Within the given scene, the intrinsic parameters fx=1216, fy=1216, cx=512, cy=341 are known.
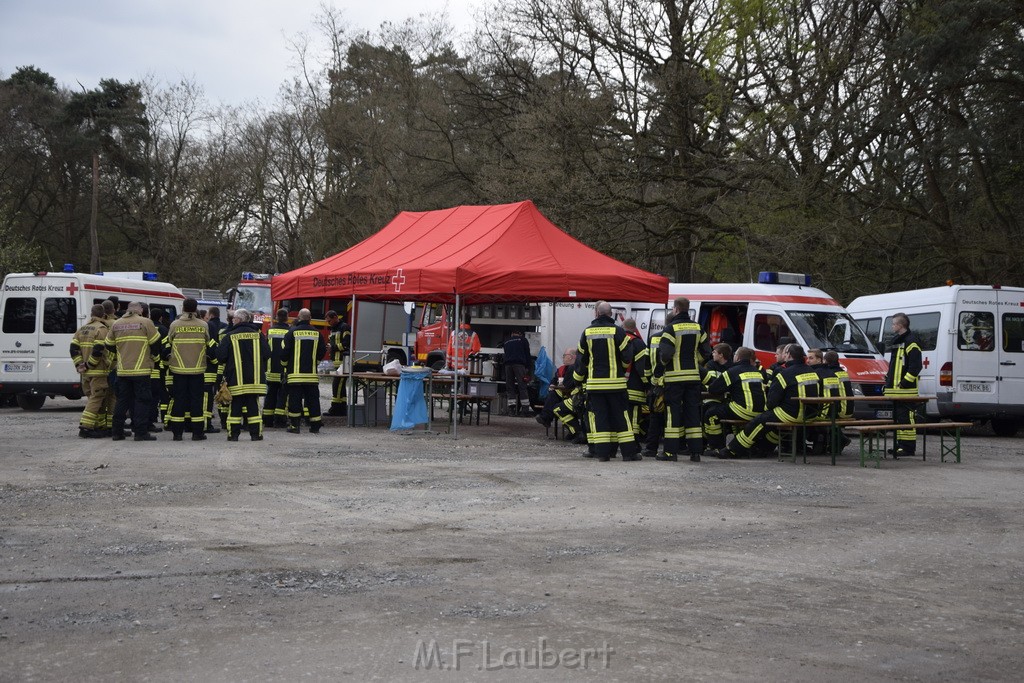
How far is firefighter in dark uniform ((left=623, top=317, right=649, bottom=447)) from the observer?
14.3m

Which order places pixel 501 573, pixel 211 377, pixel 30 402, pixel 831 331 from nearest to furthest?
pixel 501 573 → pixel 211 377 → pixel 831 331 → pixel 30 402

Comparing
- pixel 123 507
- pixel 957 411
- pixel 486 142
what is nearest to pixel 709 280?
pixel 486 142

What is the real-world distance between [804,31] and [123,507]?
19.4 meters

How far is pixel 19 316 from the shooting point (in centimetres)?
2145

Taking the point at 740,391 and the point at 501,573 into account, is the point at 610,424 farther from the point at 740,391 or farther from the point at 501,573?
the point at 501,573

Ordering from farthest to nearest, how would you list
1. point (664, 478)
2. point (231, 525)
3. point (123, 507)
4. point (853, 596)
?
1. point (664, 478)
2. point (123, 507)
3. point (231, 525)
4. point (853, 596)

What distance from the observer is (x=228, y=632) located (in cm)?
599

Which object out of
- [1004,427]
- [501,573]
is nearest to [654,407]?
[501,573]

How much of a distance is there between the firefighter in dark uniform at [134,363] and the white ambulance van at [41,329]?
5698 mm

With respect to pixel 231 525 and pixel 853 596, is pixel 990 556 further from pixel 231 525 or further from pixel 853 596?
pixel 231 525

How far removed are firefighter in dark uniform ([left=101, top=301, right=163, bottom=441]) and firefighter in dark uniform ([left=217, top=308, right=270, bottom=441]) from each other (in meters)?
0.90

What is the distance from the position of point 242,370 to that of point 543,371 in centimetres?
618

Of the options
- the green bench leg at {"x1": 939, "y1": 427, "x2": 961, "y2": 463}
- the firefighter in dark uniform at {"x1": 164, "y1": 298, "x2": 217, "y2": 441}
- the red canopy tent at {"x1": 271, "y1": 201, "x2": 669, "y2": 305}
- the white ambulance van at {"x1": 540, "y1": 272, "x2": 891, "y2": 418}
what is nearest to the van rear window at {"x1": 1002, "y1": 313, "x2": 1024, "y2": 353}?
the white ambulance van at {"x1": 540, "y1": 272, "x2": 891, "y2": 418}

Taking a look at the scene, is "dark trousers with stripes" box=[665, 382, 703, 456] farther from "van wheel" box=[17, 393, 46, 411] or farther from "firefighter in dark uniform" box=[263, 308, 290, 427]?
"van wheel" box=[17, 393, 46, 411]
